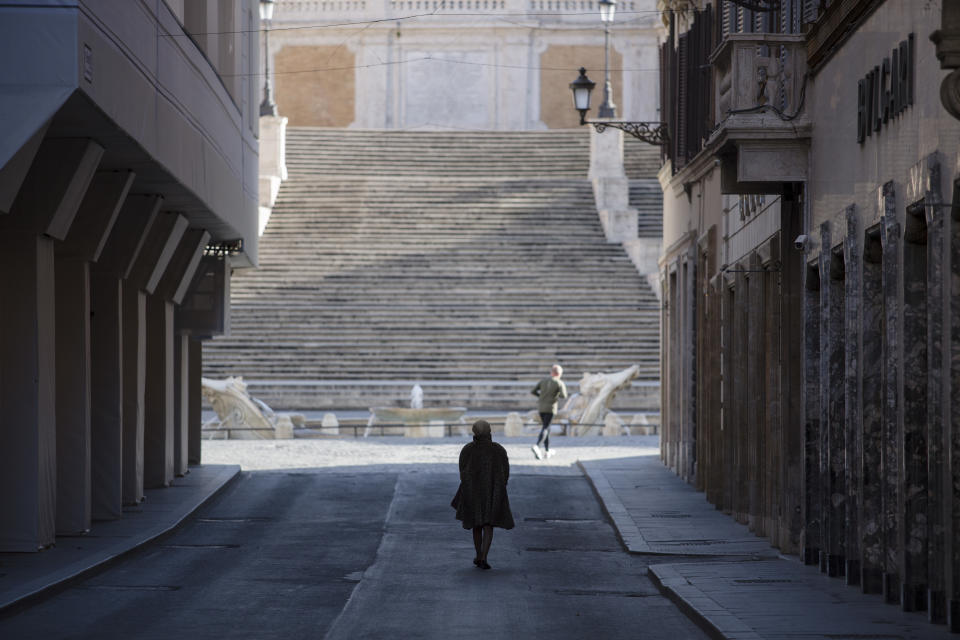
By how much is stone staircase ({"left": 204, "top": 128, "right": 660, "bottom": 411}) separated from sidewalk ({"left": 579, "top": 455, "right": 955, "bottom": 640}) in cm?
1643

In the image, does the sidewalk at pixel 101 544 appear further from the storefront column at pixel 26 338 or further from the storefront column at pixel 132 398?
the storefront column at pixel 26 338

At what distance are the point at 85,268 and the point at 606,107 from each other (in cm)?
3513

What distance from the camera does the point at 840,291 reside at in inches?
609

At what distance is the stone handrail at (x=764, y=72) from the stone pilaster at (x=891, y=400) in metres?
3.64

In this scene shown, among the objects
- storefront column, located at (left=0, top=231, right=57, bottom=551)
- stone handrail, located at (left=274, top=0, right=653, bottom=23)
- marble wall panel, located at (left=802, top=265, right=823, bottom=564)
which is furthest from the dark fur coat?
stone handrail, located at (left=274, top=0, right=653, bottom=23)

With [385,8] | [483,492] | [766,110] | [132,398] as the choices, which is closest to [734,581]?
[483,492]

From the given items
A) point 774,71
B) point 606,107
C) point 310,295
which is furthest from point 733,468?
point 606,107

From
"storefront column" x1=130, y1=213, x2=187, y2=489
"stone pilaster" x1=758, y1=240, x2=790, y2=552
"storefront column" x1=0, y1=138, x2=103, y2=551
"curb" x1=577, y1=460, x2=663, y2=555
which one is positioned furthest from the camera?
"storefront column" x1=130, y1=213, x2=187, y2=489

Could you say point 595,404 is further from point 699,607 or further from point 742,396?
point 699,607

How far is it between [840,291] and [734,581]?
264 cm

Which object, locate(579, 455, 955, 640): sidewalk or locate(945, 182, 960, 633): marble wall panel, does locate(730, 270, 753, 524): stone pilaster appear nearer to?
locate(579, 455, 955, 640): sidewalk

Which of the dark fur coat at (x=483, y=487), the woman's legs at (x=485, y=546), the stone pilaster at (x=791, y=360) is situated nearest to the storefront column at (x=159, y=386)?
the dark fur coat at (x=483, y=487)

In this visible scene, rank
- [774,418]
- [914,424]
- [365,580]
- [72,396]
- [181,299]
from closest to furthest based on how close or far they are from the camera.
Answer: [914,424]
[365,580]
[774,418]
[72,396]
[181,299]

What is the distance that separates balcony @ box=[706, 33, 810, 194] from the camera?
651 inches
